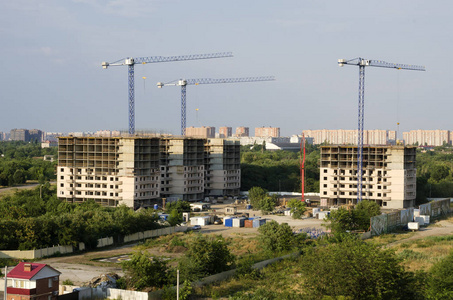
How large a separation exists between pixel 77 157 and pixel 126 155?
293 inches

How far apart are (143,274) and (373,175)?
54236 millimetres

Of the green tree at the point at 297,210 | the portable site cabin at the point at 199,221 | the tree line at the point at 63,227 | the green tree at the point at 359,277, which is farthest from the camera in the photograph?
the green tree at the point at 297,210

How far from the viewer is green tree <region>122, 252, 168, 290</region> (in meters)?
33.9

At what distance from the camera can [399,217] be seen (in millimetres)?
65188

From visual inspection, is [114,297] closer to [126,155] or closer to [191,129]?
[126,155]

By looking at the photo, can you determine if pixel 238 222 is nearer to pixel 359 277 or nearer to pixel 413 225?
pixel 413 225

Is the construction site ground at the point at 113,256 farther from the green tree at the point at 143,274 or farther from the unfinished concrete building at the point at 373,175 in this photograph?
the unfinished concrete building at the point at 373,175

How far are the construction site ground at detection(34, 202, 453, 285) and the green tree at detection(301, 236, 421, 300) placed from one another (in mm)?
13919

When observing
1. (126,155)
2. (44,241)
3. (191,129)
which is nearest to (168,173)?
(126,155)

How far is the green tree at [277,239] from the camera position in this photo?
47.1 m

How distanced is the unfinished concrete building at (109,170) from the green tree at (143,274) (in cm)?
4293

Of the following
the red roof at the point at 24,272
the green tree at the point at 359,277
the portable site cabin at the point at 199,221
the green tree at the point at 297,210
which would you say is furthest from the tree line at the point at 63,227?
the green tree at the point at 359,277

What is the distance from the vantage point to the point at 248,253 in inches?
1897

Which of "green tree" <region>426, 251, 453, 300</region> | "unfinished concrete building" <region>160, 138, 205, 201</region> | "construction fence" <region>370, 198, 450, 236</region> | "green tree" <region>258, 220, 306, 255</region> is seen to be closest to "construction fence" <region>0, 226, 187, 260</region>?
"green tree" <region>258, 220, 306, 255</region>
